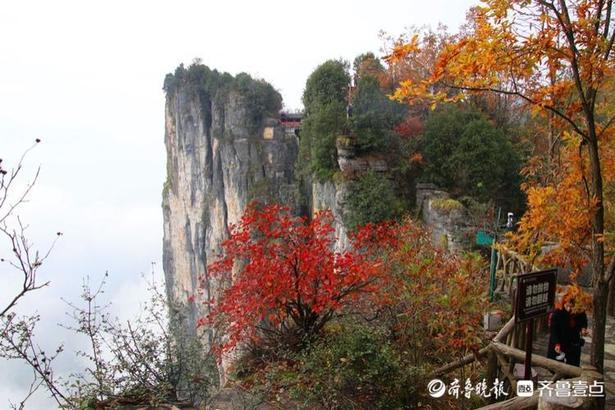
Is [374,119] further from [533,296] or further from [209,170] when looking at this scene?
[209,170]

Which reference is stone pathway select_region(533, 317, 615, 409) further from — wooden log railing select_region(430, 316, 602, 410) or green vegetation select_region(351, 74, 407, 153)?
green vegetation select_region(351, 74, 407, 153)

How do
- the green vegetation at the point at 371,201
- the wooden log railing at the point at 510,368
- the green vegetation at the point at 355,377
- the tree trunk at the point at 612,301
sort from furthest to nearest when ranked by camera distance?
1. the green vegetation at the point at 371,201
2. the tree trunk at the point at 612,301
3. the green vegetation at the point at 355,377
4. the wooden log railing at the point at 510,368

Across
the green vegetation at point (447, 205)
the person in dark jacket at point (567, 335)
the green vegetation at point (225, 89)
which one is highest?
the green vegetation at point (225, 89)

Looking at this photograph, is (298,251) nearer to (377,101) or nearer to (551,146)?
(551,146)

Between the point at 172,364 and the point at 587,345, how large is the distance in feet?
18.0

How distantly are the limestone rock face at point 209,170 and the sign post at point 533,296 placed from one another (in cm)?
2066

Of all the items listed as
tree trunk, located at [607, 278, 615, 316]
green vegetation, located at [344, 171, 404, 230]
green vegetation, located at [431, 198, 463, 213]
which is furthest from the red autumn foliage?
green vegetation, located at [344, 171, 404, 230]

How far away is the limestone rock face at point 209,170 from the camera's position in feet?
87.6

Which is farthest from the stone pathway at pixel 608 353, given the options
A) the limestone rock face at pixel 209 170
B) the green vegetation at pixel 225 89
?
the green vegetation at pixel 225 89

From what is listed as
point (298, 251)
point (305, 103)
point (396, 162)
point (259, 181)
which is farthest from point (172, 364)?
point (259, 181)

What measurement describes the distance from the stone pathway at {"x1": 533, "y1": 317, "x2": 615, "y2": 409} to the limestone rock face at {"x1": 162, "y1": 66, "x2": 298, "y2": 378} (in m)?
18.6

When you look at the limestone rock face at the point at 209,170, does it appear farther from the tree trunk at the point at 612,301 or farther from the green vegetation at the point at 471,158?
the tree trunk at the point at 612,301

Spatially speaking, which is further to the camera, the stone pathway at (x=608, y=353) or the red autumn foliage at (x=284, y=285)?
the red autumn foliage at (x=284, y=285)

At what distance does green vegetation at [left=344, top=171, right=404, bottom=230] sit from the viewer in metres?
12.9
